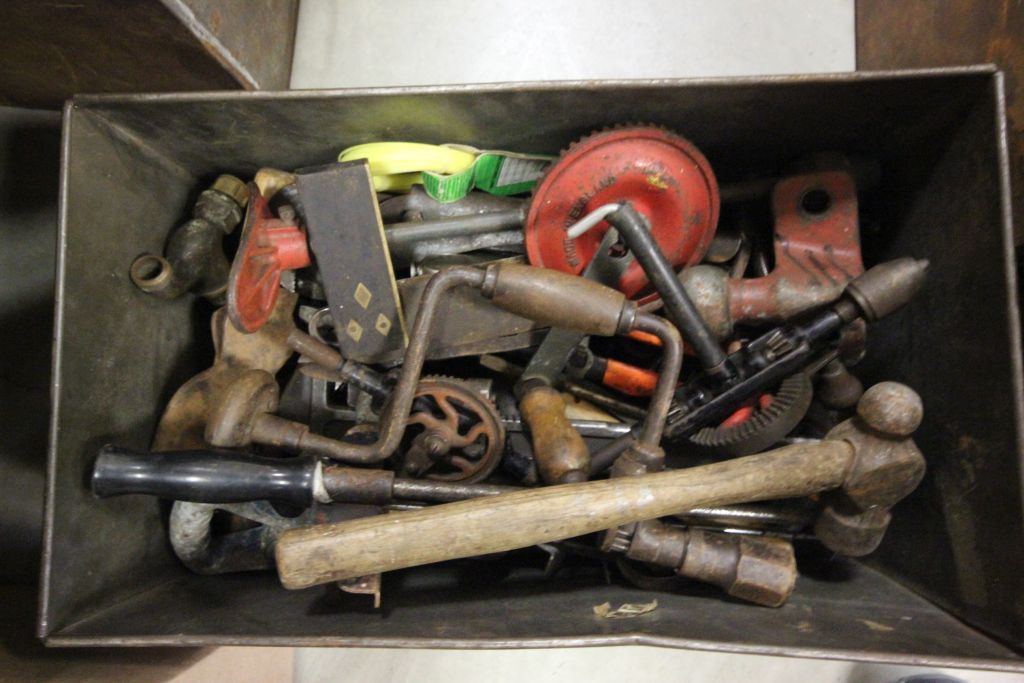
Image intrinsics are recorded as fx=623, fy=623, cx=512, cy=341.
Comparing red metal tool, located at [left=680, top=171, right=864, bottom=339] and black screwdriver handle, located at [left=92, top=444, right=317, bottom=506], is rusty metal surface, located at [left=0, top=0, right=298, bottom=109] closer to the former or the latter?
black screwdriver handle, located at [left=92, top=444, right=317, bottom=506]

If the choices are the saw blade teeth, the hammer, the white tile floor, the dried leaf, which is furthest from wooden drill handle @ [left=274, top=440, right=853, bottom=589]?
the white tile floor

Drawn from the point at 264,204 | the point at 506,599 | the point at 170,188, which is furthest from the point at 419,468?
the point at 170,188

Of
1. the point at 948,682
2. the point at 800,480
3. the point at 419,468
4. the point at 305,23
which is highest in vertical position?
the point at 305,23

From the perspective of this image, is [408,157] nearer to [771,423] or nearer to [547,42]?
[547,42]

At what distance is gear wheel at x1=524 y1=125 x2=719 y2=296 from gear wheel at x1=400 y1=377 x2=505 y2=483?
0.27 meters

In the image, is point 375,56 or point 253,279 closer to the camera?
point 253,279

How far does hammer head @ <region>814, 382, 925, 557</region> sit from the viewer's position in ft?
2.80

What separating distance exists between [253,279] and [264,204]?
0.14 meters

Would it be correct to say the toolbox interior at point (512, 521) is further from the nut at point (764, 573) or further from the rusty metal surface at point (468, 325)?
the rusty metal surface at point (468, 325)

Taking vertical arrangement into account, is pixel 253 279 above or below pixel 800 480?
above

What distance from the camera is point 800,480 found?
0.87 m

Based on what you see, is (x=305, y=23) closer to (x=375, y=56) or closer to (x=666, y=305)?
(x=375, y=56)

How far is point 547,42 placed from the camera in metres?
1.47

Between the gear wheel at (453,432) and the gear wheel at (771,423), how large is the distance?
38 centimetres
